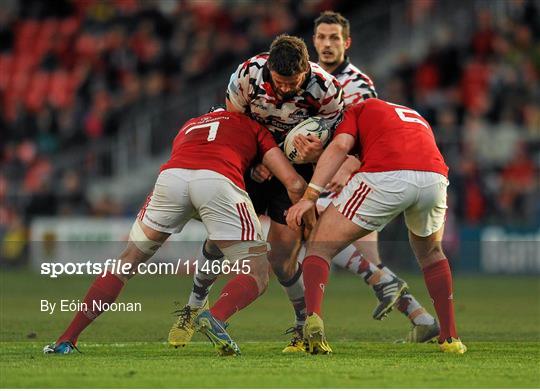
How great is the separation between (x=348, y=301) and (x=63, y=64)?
13559mm

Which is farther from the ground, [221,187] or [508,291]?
[221,187]

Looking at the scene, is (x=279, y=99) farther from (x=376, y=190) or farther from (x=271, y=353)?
(x=271, y=353)

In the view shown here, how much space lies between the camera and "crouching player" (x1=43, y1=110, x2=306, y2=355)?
27.2 feet

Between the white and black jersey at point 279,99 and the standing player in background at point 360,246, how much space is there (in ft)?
1.94

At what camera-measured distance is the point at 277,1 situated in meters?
25.2

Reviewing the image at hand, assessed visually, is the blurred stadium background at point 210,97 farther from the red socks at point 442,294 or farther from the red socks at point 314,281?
the red socks at point 314,281

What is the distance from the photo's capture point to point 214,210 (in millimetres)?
8297

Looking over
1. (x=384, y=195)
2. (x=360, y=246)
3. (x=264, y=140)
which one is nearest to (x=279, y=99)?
(x=264, y=140)

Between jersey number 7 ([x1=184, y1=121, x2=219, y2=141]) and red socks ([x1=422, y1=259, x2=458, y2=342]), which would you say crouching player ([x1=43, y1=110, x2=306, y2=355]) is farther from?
red socks ([x1=422, y1=259, x2=458, y2=342])

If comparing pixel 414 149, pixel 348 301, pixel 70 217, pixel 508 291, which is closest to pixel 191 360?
pixel 414 149

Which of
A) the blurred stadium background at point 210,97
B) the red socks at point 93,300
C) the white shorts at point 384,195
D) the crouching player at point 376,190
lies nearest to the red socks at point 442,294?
the crouching player at point 376,190

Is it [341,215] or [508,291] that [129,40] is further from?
[341,215]

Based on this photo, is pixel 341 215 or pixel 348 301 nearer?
pixel 341 215

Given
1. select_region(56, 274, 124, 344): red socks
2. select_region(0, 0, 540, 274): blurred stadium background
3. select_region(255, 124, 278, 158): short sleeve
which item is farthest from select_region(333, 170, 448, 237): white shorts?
select_region(0, 0, 540, 274): blurred stadium background
